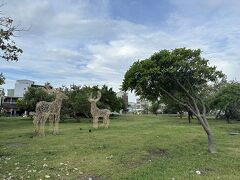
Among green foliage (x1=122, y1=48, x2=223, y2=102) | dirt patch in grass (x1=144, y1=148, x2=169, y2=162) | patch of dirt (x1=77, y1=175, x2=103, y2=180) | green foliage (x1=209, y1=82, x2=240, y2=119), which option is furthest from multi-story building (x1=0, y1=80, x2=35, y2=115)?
patch of dirt (x1=77, y1=175, x2=103, y2=180)

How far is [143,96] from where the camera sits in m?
15.9

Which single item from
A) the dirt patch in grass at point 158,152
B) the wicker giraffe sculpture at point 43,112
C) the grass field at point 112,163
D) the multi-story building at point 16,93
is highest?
the multi-story building at point 16,93

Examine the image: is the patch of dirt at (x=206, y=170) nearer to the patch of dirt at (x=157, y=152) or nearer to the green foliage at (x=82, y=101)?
the patch of dirt at (x=157, y=152)

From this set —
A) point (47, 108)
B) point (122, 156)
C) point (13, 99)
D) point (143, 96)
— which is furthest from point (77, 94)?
point (13, 99)

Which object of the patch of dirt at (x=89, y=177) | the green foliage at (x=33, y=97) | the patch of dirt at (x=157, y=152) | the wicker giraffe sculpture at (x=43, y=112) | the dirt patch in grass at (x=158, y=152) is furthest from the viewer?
the green foliage at (x=33, y=97)

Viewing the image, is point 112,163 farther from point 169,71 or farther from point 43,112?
point 43,112

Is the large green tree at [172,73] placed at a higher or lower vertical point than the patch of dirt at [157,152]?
higher

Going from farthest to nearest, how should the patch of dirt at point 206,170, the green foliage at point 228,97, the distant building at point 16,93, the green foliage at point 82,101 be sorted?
the distant building at point 16,93 < the green foliage at point 82,101 < the green foliage at point 228,97 < the patch of dirt at point 206,170

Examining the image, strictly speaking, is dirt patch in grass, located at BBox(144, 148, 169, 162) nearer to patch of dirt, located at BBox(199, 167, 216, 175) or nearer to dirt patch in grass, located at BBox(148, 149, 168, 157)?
dirt patch in grass, located at BBox(148, 149, 168, 157)

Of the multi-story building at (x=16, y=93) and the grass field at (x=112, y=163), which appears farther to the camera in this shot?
the multi-story building at (x=16, y=93)

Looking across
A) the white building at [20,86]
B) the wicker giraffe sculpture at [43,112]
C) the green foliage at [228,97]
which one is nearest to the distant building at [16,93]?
the white building at [20,86]

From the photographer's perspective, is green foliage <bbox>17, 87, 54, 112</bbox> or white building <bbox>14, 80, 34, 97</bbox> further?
white building <bbox>14, 80, 34, 97</bbox>

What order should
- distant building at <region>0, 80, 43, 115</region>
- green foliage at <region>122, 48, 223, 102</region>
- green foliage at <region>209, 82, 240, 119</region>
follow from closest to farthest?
green foliage at <region>122, 48, 223, 102</region>, green foliage at <region>209, 82, 240, 119</region>, distant building at <region>0, 80, 43, 115</region>

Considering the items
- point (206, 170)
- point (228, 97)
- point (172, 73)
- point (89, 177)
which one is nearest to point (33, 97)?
point (228, 97)
